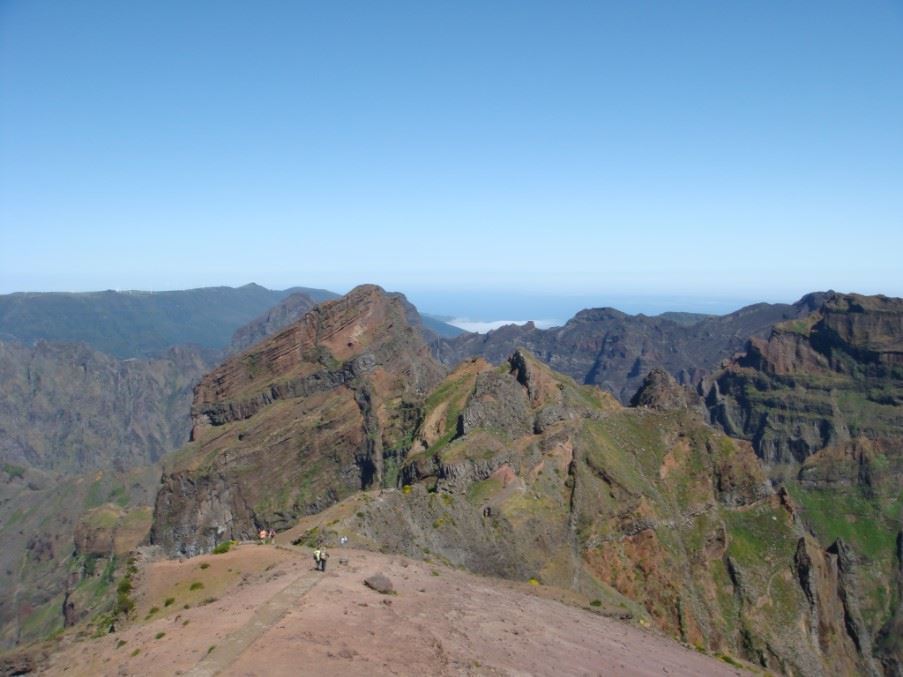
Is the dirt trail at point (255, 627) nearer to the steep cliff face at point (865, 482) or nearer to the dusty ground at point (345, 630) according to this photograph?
the dusty ground at point (345, 630)

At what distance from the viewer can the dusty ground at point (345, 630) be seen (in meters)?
33.8

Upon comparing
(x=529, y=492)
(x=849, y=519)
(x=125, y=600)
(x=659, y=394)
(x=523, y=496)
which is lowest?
(x=849, y=519)

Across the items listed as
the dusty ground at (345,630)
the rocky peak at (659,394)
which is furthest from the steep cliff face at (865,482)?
the dusty ground at (345,630)

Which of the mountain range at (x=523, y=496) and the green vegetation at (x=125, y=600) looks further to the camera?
the mountain range at (x=523, y=496)

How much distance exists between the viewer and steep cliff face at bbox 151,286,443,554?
131 metres

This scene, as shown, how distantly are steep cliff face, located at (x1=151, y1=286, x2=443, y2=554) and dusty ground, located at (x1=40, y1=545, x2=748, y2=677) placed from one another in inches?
2749

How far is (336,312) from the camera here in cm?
15650

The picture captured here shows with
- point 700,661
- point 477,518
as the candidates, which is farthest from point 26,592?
point 700,661

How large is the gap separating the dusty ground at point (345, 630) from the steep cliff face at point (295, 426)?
229 feet

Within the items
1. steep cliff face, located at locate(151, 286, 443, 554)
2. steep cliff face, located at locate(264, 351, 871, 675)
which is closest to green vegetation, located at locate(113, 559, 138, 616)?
steep cliff face, located at locate(264, 351, 871, 675)

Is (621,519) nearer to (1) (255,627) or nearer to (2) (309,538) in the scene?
(2) (309,538)

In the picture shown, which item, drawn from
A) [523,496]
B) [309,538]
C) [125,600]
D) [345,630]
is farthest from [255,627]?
[523,496]

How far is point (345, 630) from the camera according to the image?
36562mm

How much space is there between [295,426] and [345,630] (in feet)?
338
